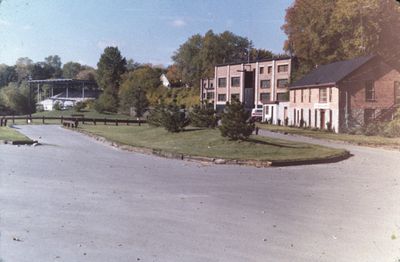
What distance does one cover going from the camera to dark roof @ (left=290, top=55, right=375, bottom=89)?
113ft

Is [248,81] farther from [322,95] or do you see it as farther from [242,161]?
[322,95]

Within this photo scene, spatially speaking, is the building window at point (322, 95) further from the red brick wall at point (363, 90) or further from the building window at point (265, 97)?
the building window at point (265, 97)

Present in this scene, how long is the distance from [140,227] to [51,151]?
14.3 meters

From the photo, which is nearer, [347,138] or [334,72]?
[347,138]

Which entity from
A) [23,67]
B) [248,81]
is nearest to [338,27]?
[248,81]

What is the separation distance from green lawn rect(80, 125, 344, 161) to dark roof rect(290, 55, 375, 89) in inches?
385

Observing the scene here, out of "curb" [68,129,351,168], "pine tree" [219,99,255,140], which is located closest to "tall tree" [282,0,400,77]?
"pine tree" [219,99,255,140]

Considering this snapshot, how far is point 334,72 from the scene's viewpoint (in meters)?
39.1

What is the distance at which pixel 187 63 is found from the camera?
32.6ft

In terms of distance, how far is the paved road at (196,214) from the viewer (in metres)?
6.69

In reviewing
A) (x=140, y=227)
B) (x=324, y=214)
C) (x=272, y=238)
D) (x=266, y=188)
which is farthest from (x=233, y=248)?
(x=266, y=188)

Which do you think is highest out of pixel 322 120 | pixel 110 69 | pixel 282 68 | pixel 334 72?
pixel 334 72

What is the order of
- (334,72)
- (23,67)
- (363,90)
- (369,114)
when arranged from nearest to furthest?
(23,67) → (369,114) → (363,90) → (334,72)

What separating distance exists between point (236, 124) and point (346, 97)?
1681cm
